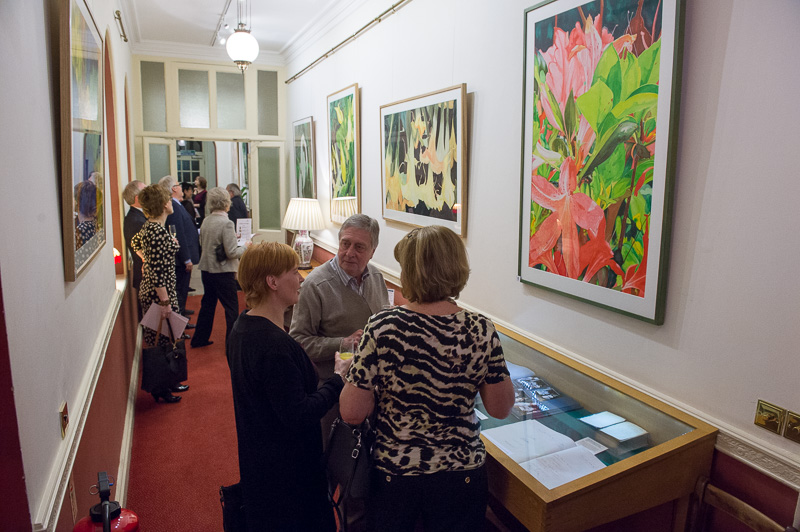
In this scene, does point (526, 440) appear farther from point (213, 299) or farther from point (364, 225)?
point (213, 299)

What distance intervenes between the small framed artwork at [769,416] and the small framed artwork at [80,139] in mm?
2424

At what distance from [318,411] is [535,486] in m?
0.76

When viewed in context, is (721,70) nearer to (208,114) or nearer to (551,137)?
(551,137)

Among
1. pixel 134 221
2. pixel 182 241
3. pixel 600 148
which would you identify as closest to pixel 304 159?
pixel 182 241

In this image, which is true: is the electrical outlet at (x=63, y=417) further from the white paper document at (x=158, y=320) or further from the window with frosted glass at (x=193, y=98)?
the window with frosted glass at (x=193, y=98)

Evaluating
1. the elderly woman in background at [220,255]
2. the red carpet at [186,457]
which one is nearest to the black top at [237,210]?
the elderly woman in background at [220,255]

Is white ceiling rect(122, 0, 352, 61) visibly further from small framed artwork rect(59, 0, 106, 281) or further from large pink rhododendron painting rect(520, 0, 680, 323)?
large pink rhododendron painting rect(520, 0, 680, 323)

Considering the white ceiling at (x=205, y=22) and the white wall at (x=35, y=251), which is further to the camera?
the white ceiling at (x=205, y=22)

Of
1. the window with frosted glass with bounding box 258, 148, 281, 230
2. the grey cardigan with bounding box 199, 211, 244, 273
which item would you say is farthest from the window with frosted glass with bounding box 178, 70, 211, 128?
the grey cardigan with bounding box 199, 211, 244, 273

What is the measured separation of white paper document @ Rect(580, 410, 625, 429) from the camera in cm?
223

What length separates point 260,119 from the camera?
29.2 ft

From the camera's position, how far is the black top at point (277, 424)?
180 centimetres

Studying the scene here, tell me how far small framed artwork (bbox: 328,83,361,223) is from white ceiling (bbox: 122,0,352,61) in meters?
0.97

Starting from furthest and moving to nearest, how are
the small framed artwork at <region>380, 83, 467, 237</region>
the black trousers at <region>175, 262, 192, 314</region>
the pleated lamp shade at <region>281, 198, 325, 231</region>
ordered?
the pleated lamp shade at <region>281, 198, 325, 231</region> → the black trousers at <region>175, 262, 192, 314</region> → the small framed artwork at <region>380, 83, 467, 237</region>
